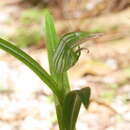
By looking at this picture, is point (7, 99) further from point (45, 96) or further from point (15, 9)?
point (15, 9)

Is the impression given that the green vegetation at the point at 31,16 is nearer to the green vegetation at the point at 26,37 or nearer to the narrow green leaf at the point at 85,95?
the green vegetation at the point at 26,37

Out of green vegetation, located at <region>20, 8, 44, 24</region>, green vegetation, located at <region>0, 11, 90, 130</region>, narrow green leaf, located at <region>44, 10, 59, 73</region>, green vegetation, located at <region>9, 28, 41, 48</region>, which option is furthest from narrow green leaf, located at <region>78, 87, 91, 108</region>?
green vegetation, located at <region>20, 8, 44, 24</region>

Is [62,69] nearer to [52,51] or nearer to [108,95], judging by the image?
[52,51]

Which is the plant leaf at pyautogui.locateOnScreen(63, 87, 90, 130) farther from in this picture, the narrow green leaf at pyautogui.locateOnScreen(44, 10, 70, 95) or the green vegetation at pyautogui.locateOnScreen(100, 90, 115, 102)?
the green vegetation at pyautogui.locateOnScreen(100, 90, 115, 102)

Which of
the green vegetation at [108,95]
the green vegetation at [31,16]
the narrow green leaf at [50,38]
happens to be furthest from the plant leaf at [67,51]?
the green vegetation at [31,16]

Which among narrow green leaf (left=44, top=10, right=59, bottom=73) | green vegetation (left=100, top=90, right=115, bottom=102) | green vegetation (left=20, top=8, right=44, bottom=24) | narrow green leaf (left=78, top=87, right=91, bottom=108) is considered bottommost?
narrow green leaf (left=78, top=87, right=91, bottom=108)

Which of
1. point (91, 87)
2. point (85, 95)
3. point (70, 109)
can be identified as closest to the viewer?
point (85, 95)

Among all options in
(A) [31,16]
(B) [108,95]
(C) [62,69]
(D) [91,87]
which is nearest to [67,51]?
(C) [62,69]
